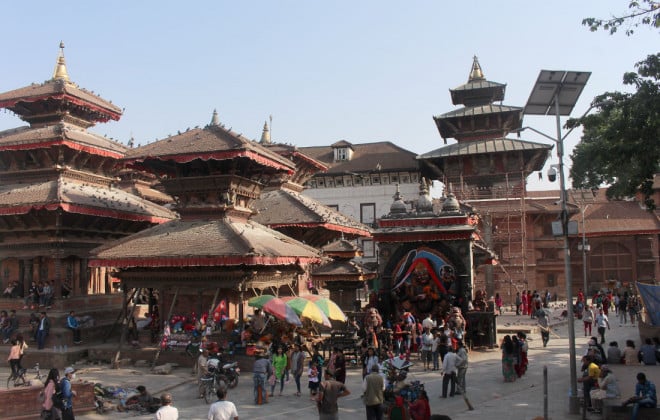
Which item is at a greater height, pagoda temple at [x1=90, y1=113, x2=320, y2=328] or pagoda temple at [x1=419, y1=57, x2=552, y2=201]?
pagoda temple at [x1=419, y1=57, x2=552, y2=201]

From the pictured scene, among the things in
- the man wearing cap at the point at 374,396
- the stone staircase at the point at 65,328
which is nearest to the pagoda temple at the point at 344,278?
the stone staircase at the point at 65,328

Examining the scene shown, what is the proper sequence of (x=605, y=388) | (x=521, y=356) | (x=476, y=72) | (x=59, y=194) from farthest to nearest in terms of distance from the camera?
(x=476, y=72)
(x=59, y=194)
(x=521, y=356)
(x=605, y=388)

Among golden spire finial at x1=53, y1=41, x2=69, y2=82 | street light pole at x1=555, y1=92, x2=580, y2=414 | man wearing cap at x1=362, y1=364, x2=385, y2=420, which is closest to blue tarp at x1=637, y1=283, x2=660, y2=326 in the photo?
street light pole at x1=555, y1=92, x2=580, y2=414

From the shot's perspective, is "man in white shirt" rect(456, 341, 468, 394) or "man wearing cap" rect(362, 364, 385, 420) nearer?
"man wearing cap" rect(362, 364, 385, 420)

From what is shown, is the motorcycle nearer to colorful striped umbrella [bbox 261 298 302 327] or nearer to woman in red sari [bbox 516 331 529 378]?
colorful striped umbrella [bbox 261 298 302 327]

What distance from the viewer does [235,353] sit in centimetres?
1828

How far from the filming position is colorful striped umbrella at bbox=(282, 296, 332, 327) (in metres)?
16.7

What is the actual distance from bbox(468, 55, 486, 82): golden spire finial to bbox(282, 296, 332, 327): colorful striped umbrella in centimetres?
4098

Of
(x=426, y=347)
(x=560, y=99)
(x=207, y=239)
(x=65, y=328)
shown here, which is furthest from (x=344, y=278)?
(x=560, y=99)

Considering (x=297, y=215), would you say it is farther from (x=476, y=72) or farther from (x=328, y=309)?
(x=476, y=72)

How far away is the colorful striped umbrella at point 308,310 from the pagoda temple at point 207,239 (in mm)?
1779

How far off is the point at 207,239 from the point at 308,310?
4.66 meters

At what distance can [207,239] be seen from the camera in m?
19.2

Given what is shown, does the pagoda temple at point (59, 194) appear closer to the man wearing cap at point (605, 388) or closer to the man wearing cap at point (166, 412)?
the man wearing cap at point (166, 412)
